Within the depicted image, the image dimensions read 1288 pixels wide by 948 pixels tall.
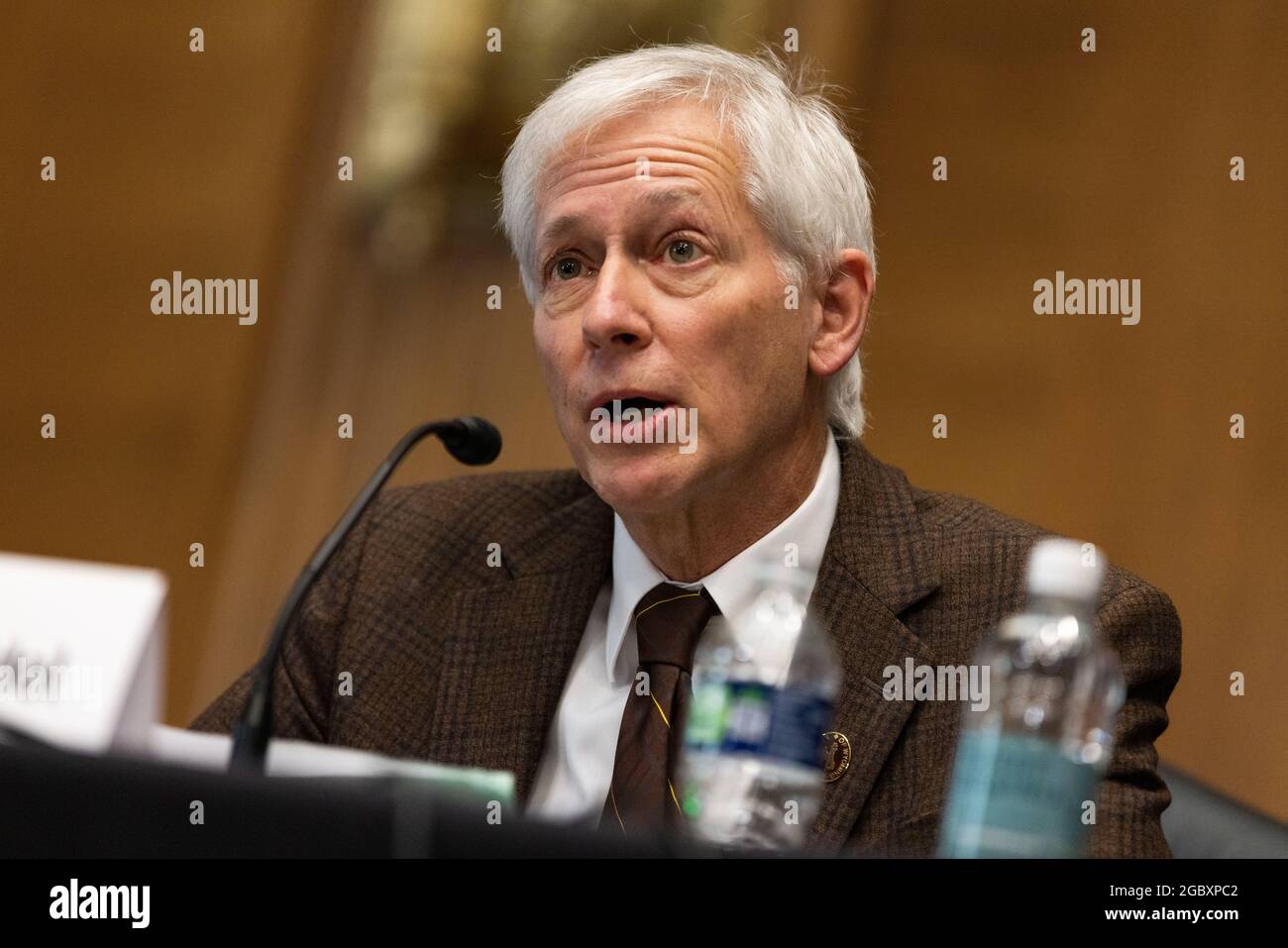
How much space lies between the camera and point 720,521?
2.07m

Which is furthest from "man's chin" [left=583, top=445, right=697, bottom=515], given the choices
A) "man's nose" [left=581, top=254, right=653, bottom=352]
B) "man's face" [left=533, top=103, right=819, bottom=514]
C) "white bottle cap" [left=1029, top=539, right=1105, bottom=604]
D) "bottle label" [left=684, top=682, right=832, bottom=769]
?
"white bottle cap" [left=1029, top=539, right=1105, bottom=604]

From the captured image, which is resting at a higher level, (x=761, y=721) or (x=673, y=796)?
(x=761, y=721)

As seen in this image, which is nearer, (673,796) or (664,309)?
(673,796)

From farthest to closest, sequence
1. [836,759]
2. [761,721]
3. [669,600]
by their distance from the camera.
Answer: [669,600] → [836,759] → [761,721]

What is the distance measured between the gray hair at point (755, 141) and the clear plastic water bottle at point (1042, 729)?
548mm

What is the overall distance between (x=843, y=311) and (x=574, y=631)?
60cm

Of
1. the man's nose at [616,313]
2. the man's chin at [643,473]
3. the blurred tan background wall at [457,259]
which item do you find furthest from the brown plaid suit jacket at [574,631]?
the blurred tan background wall at [457,259]

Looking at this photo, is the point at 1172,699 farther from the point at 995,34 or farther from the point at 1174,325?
the point at 995,34

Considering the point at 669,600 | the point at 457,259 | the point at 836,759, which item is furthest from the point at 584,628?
the point at 457,259

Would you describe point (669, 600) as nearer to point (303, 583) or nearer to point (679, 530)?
point (679, 530)

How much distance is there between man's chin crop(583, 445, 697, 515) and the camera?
1.94 metres

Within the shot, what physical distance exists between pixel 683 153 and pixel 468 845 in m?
1.32
